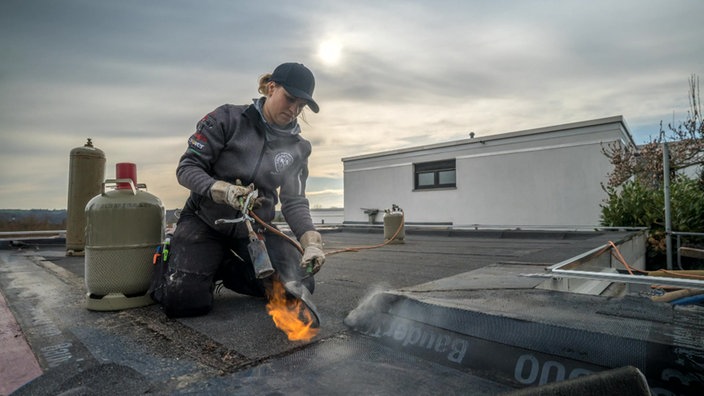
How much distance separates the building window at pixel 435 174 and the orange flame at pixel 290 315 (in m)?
10.4

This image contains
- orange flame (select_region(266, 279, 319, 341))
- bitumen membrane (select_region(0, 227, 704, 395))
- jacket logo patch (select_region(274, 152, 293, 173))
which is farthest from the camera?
jacket logo patch (select_region(274, 152, 293, 173))

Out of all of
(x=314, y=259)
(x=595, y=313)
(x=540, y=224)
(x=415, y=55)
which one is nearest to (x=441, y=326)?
(x=595, y=313)

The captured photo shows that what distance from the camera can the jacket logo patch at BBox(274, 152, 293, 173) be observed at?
87.3 inches

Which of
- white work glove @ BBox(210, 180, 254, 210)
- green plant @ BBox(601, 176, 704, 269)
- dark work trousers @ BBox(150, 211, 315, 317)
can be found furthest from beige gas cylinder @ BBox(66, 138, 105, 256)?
green plant @ BBox(601, 176, 704, 269)

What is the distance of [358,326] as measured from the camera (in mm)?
1676

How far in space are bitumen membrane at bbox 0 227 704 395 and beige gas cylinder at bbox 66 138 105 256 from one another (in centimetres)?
333

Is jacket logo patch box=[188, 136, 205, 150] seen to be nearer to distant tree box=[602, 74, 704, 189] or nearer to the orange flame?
the orange flame

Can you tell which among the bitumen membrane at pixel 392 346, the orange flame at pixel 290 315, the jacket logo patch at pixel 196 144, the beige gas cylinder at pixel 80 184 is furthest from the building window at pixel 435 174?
the jacket logo patch at pixel 196 144

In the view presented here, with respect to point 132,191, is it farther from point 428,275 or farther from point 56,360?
point 428,275

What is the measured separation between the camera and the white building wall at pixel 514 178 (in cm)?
927

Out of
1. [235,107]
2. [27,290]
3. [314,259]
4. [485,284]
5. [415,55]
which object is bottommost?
[27,290]

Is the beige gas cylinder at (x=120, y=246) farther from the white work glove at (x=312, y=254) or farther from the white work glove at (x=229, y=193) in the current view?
the white work glove at (x=312, y=254)

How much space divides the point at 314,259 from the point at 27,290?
98.1 inches

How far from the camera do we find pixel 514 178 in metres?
10.5
